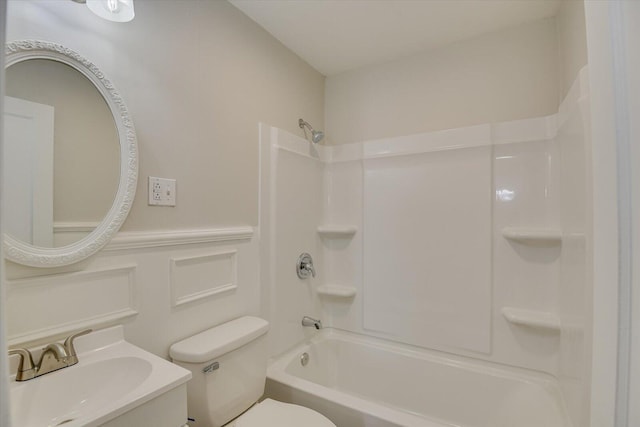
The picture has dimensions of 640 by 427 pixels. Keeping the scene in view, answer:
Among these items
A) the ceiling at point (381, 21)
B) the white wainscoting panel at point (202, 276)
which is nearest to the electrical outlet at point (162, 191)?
the white wainscoting panel at point (202, 276)

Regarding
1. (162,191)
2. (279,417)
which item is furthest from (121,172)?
(279,417)

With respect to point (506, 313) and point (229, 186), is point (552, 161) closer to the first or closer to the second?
point (506, 313)

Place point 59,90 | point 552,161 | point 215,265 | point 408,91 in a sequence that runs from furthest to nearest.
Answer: point 408,91
point 552,161
point 215,265
point 59,90

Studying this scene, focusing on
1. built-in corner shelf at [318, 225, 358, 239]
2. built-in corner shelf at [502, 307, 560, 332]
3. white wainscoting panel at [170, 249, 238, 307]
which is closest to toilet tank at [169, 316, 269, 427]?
white wainscoting panel at [170, 249, 238, 307]

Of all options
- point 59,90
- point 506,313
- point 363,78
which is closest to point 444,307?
point 506,313

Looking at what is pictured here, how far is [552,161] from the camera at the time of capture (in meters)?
1.63

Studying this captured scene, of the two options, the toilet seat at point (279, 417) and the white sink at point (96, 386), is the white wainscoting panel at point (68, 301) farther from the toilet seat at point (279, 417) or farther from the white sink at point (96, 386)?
the toilet seat at point (279, 417)

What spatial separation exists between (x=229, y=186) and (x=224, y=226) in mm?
214

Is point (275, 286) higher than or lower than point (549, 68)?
lower

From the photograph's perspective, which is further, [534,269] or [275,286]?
[275,286]

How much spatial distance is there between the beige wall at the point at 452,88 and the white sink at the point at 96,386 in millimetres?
1904

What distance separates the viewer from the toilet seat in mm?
1207

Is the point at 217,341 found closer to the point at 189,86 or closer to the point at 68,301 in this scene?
the point at 68,301

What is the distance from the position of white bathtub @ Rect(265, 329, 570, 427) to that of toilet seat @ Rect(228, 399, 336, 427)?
0.58 ft
